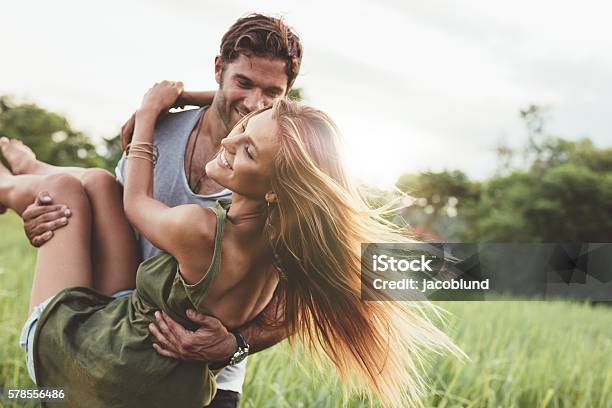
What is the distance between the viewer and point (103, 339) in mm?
1278

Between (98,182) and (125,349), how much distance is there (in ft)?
1.34

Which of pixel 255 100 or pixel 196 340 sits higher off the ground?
pixel 255 100

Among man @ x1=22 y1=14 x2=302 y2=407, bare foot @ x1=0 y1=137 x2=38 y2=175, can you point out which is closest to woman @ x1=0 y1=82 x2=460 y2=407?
man @ x1=22 y1=14 x2=302 y2=407

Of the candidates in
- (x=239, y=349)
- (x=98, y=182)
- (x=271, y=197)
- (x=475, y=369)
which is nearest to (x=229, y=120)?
(x=98, y=182)

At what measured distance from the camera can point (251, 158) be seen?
1233mm

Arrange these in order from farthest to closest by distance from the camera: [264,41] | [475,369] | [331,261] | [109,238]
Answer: [475,369], [264,41], [109,238], [331,261]

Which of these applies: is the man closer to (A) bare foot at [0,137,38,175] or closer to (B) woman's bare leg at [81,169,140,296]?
(B) woman's bare leg at [81,169,140,296]

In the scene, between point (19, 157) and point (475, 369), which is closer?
point (19, 157)

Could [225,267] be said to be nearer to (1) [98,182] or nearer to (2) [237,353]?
(2) [237,353]

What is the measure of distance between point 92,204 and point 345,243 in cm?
58

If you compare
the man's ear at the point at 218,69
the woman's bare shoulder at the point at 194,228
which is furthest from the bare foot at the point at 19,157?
the woman's bare shoulder at the point at 194,228

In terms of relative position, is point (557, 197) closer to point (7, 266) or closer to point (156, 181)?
point (7, 266)

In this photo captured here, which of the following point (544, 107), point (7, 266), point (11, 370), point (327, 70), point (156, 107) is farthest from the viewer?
point (544, 107)

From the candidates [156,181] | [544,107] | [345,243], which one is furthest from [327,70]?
[544,107]
